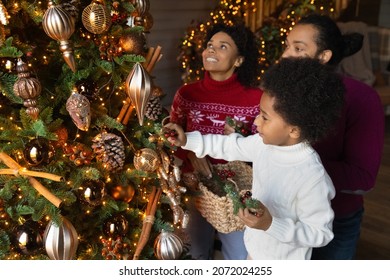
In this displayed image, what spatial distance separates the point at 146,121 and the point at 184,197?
354 millimetres

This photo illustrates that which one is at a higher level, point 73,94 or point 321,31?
point 321,31

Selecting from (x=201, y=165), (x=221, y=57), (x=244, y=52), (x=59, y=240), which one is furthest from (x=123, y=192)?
(x=244, y=52)

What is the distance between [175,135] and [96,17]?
1.51 feet

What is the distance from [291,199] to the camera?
1.29m

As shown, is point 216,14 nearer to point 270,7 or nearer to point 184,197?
point 270,7

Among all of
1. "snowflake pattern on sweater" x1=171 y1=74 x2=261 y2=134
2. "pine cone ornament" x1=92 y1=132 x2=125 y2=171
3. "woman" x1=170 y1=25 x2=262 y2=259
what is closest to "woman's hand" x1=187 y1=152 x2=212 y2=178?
"woman" x1=170 y1=25 x2=262 y2=259

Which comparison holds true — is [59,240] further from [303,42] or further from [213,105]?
[303,42]

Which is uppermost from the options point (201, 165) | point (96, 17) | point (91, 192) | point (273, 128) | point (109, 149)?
point (96, 17)

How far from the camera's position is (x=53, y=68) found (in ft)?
4.88

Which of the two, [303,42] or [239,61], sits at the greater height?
[303,42]

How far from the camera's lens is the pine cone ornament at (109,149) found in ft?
4.68

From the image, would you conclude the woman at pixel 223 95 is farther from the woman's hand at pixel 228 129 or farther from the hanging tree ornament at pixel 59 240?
the hanging tree ornament at pixel 59 240

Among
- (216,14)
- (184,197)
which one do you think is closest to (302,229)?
(184,197)

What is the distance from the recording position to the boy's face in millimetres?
1298
